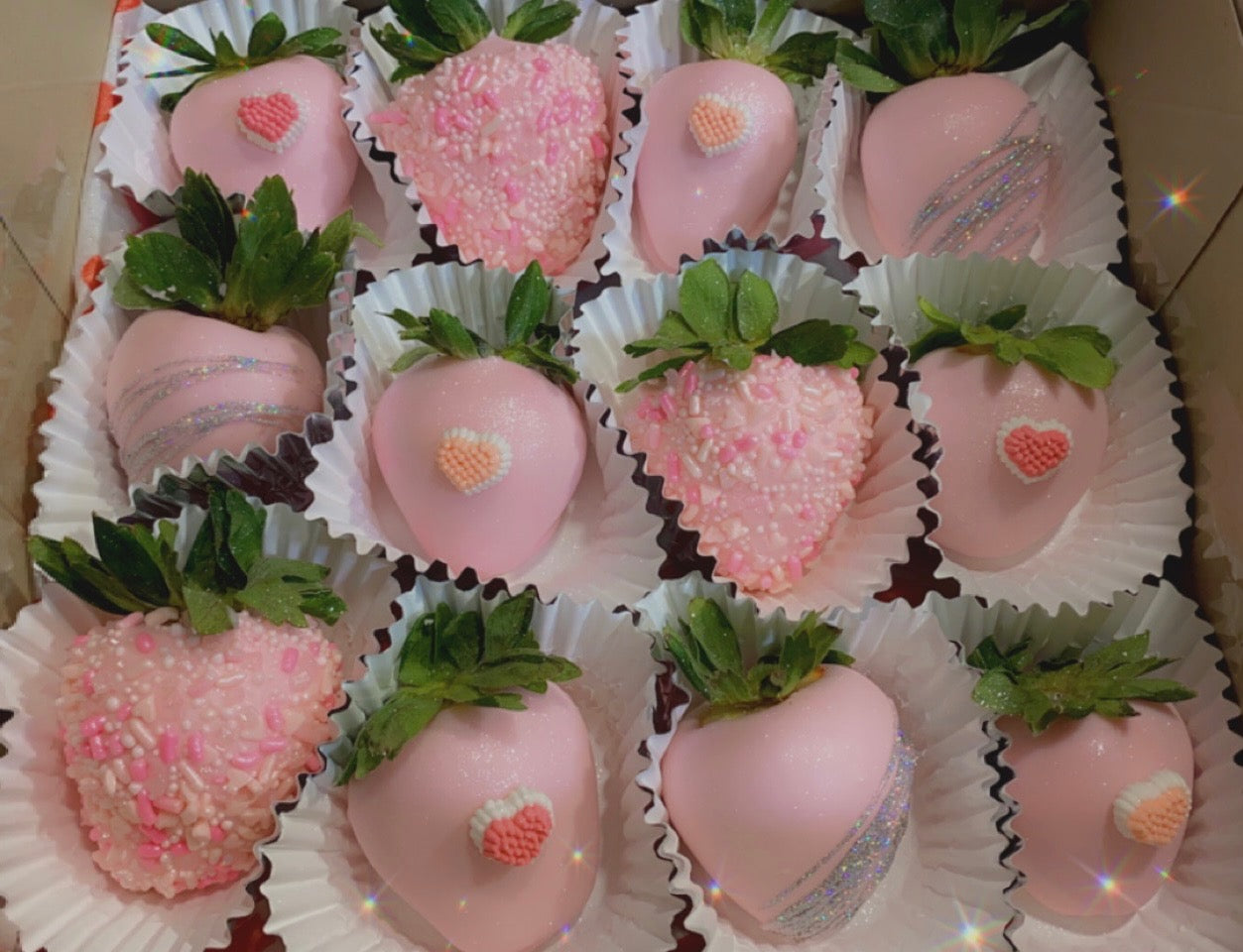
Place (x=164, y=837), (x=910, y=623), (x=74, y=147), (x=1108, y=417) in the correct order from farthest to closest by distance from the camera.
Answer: (x=74, y=147) → (x=1108, y=417) → (x=910, y=623) → (x=164, y=837)

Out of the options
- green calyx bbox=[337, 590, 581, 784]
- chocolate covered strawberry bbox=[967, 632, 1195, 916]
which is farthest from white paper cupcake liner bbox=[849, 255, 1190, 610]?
green calyx bbox=[337, 590, 581, 784]

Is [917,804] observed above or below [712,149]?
below

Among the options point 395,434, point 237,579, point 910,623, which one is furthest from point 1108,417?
point 237,579

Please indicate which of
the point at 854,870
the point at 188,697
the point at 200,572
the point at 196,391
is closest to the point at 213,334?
the point at 196,391

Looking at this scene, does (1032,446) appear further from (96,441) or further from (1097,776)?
(96,441)

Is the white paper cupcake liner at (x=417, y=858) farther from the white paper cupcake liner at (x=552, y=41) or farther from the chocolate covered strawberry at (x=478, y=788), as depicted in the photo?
the white paper cupcake liner at (x=552, y=41)

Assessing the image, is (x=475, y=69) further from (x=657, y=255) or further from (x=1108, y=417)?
(x=1108, y=417)

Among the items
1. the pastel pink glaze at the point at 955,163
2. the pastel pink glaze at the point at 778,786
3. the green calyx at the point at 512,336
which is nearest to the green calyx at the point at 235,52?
the green calyx at the point at 512,336
